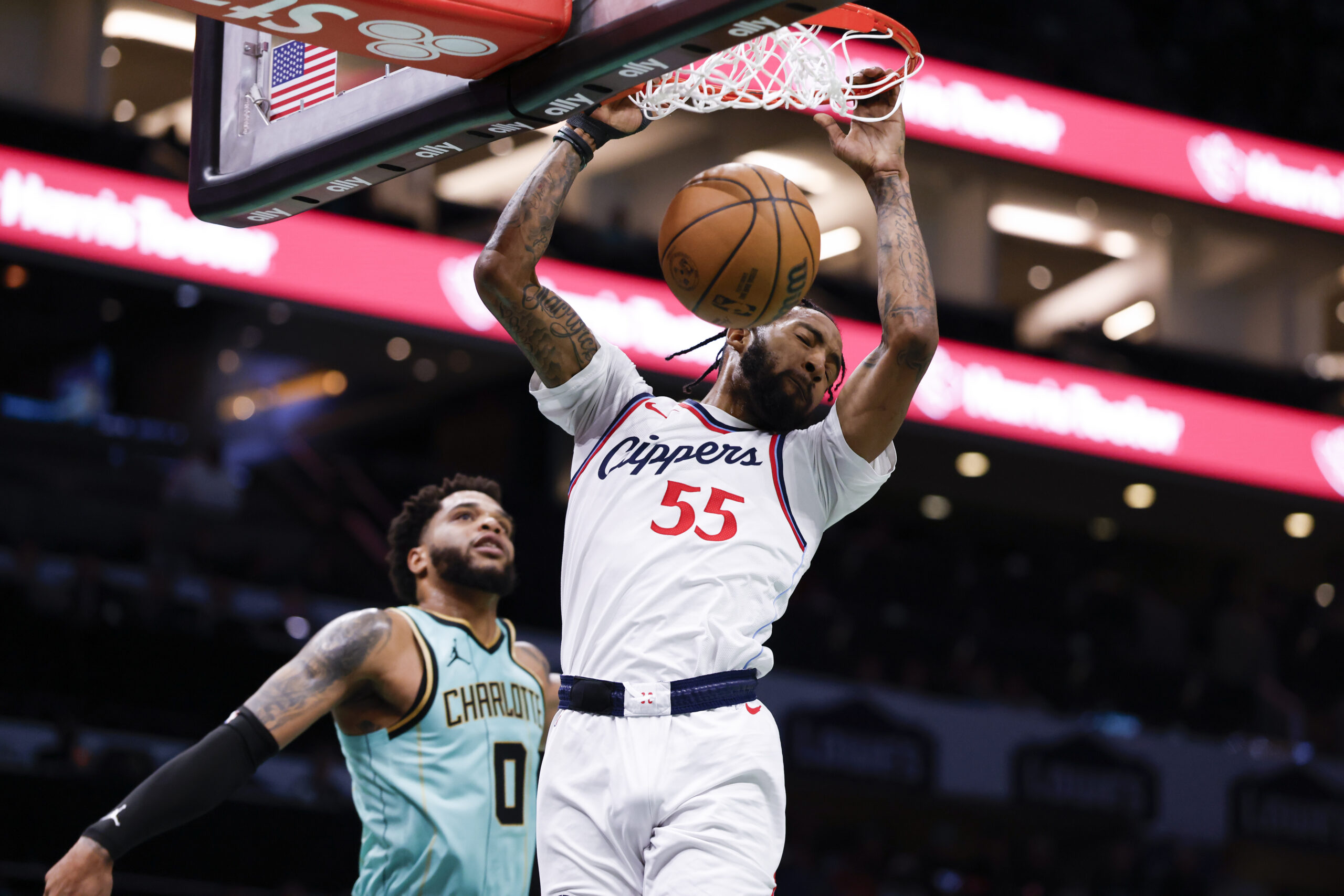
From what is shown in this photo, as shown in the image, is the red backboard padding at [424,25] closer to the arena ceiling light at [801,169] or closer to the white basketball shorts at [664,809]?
the white basketball shorts at [664,809]

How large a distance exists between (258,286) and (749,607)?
7.46m

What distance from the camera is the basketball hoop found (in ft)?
12.1

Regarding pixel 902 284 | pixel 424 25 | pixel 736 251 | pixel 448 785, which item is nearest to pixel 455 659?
pixel 448 785

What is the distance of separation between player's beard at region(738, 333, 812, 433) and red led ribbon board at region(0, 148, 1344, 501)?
6.95m

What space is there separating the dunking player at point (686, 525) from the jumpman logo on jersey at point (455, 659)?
1.33m

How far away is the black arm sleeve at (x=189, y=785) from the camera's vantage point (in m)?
4.10

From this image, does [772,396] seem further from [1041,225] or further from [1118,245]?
[1118,245]

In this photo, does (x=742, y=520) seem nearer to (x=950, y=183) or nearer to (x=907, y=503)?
(x=950, y=183)

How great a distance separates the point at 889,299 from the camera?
143 inches

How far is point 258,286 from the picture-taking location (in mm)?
10234

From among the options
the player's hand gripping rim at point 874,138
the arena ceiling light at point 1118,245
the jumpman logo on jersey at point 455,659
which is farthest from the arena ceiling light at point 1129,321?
the player's hand gripping rim at point 874,138

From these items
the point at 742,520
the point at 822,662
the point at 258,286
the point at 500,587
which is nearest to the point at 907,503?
the point at 822,662

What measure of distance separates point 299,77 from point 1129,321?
12.7 m

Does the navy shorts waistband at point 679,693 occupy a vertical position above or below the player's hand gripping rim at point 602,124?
below
